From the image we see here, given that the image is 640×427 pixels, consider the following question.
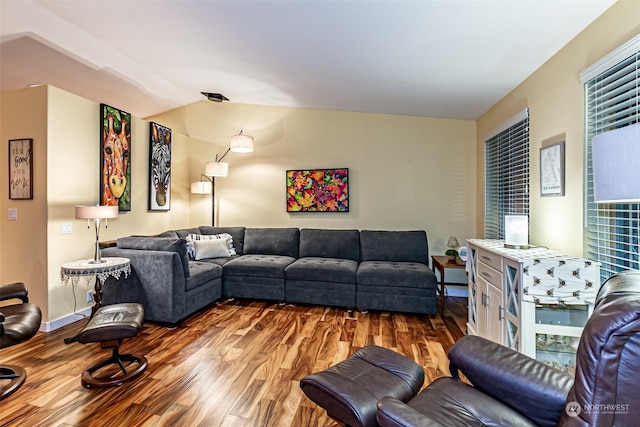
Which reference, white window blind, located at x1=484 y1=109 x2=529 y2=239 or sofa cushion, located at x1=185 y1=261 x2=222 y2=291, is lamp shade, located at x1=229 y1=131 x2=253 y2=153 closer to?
sofa cushion, located at x1=185 y1=261 x2=222 y2=291

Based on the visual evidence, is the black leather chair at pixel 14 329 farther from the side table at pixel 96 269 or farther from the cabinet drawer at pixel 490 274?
the cabinet drawer at pixel 490 274

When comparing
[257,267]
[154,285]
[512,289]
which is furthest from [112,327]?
[512,289]

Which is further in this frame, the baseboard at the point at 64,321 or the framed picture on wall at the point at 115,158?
the framed picture on wall at the point at 115,158

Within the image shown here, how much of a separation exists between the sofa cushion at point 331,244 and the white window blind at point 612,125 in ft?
8.76

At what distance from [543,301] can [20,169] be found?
15.8 feet

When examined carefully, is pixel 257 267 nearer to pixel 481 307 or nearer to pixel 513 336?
pixel 481 307

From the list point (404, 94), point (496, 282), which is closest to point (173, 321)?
point (496, 282)

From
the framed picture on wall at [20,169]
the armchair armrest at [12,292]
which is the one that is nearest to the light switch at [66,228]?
the framed picture on wall at [20,169]

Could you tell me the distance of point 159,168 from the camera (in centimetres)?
454

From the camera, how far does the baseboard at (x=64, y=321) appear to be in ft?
9.76

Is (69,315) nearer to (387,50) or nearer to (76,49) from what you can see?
(76,49)

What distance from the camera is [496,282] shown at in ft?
7.69

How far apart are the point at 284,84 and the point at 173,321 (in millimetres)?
3096

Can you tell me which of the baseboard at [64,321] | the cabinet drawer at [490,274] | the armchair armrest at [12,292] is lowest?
the baseboard at [64,321]
